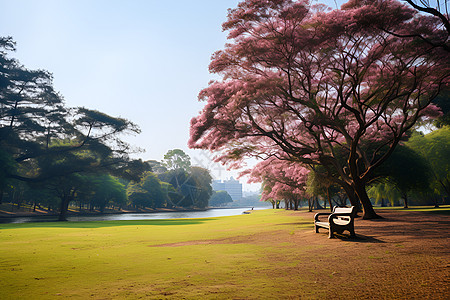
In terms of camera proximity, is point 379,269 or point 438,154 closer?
point 379,269

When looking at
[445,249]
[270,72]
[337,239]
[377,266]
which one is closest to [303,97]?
[270,72]

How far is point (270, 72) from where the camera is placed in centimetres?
1798

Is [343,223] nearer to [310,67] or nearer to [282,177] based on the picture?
[310,67]

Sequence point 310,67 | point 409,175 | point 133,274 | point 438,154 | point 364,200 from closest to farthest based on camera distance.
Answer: point 133,274
point 310,67
point 364,200
point 409,175
point 438,154

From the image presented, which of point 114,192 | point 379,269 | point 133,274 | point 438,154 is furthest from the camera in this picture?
point 114,192

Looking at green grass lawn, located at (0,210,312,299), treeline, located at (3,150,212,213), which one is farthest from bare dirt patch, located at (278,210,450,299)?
treeline, located at (3,150,212,213)

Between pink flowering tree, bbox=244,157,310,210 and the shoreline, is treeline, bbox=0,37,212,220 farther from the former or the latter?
pink flowering tree, bbox=244,157,310,210

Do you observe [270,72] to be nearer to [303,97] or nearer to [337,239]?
[303,97]

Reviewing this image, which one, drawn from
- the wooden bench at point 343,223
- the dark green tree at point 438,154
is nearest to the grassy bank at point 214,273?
the wooden bench at point 343,223

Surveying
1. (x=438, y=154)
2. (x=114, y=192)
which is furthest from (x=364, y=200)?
(x=114, y=192)

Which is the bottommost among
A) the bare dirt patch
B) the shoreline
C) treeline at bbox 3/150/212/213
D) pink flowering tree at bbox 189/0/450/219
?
the shoreline

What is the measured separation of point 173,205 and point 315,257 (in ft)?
335

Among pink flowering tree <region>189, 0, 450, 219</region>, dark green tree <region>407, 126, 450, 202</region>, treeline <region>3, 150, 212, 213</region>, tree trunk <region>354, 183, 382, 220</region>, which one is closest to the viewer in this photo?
pink flowering tree <region>189, 0, 450, 219</region>

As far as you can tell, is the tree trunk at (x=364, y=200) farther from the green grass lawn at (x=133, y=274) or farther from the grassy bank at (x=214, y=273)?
the green grass lawn at (x=133, y=274)
